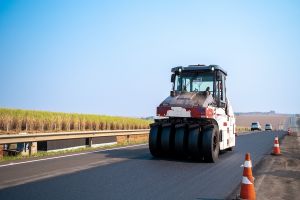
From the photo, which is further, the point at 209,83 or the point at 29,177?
the point at 209,83

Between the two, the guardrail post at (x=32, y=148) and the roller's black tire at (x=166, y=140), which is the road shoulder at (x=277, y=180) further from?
the guardrail post at (x=32, y=148)

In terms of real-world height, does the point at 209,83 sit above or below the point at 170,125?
above

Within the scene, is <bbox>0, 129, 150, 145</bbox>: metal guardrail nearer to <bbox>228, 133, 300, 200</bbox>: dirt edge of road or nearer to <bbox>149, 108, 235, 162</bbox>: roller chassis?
<bbox>149, 108, 235, 162</bbox>: roller chassis

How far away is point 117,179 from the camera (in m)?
8.14

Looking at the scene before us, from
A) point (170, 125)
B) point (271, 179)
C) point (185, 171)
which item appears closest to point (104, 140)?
point (170, 125)

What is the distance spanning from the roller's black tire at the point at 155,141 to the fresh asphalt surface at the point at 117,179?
3.19 ft

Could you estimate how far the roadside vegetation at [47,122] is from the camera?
71.3 ft

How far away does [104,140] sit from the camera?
21250mm

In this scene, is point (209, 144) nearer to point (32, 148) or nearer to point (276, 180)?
point (276, 180)

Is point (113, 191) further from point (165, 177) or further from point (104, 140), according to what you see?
point (104, 140)

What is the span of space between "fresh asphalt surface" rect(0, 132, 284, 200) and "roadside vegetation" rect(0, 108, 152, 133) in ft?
38.3

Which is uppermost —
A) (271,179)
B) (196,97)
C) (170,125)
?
(196,97)

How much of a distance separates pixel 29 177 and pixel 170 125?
560 centimetres

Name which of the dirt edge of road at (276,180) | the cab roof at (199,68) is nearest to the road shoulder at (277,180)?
the dirt edge of road at (276,180)
